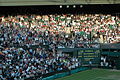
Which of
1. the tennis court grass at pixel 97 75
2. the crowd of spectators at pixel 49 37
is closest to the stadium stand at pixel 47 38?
the crowd of spectators at pixel 49 37

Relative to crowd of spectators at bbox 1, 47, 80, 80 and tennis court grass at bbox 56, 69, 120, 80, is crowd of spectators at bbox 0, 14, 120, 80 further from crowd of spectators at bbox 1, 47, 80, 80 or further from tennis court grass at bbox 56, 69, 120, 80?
tennis court grass at bbox 56, 69, 120, 80

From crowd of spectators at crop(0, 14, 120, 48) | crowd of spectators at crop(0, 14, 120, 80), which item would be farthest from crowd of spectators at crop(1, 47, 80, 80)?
crowd of spectators at crop(0, 14, 120, 48)

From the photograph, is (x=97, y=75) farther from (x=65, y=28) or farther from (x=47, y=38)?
(x=65, y=28)

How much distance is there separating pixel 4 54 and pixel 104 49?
14683 millimetres

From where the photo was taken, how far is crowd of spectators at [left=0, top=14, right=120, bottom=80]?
28781 millimetres

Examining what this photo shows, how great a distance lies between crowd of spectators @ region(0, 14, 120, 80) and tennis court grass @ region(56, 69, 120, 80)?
1497 millimetres

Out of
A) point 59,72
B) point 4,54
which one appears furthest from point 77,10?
point 4,54

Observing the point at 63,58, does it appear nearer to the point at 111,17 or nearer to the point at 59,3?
the point at 59,3

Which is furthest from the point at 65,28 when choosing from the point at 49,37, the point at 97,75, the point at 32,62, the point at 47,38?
the point at 32,62

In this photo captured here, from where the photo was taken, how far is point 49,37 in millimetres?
36469

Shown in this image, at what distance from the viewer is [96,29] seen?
39094mm

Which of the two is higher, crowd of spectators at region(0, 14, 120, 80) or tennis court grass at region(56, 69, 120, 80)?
crowd of spectators at region(0, 14, 120, 80)

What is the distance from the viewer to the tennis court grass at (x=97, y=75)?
29.9 metres

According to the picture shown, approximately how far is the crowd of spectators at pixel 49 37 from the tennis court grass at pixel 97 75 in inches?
58.9
